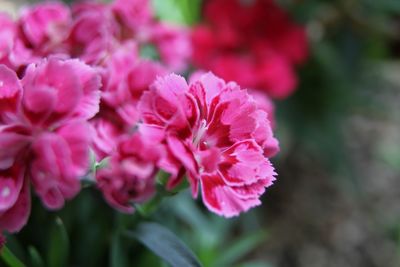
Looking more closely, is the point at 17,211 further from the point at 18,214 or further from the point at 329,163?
the point at 329,163

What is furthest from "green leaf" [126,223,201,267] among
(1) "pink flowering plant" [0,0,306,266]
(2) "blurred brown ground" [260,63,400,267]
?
(2) "blurred brown ground" [260,63,400,267]

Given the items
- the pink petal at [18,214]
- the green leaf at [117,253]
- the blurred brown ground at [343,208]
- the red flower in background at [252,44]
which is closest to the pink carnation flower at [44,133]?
the pink petal at [18,214]

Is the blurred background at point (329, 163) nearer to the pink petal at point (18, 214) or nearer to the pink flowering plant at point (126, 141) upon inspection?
the pink flowering plant at point (126, 141)

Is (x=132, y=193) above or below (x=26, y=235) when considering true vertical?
above

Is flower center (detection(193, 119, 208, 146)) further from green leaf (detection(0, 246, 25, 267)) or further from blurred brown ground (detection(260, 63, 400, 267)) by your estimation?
blurred brown ground (detection(260, 63, 400, 267))

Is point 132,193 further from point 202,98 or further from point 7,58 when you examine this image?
point 7,58

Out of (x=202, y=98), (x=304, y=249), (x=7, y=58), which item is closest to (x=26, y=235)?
(x=7, y=58)

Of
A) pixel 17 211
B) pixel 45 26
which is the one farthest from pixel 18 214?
pixel 45 26
